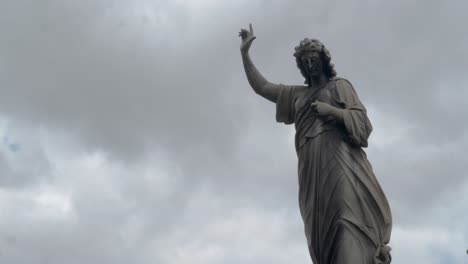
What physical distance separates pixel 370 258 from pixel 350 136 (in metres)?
1.94

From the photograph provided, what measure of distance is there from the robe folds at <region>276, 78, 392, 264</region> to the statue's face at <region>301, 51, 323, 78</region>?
46 cm

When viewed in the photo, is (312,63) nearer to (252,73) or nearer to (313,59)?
(313,59)

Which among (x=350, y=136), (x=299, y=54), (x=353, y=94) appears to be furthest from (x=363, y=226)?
(x=299, y=54)

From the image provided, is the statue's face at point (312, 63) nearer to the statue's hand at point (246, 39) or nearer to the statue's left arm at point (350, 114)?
the statue's left arm at point (350, 114)

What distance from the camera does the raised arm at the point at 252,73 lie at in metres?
12.1

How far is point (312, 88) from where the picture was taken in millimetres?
11484

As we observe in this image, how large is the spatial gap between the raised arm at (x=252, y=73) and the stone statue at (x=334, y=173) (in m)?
0.71

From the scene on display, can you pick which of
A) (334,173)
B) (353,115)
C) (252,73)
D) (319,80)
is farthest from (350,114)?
(252,73)

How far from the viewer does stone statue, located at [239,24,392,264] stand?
965cm

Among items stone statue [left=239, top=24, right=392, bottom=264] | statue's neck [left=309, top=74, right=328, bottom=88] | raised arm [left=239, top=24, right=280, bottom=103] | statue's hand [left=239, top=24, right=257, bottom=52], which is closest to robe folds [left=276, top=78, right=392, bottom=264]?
stone statue [left=239, top=24, right=392, bottom=264]

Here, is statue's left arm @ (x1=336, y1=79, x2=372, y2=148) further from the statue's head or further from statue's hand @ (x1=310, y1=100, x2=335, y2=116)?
Answer: the statue's head

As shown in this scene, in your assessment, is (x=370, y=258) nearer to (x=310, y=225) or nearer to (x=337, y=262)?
(x=337, y=262)

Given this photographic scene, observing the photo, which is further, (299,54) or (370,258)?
(299,54)

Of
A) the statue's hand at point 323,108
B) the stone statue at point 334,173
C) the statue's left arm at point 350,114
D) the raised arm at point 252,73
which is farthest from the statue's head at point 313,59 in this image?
the statue's hand at point 323,108
